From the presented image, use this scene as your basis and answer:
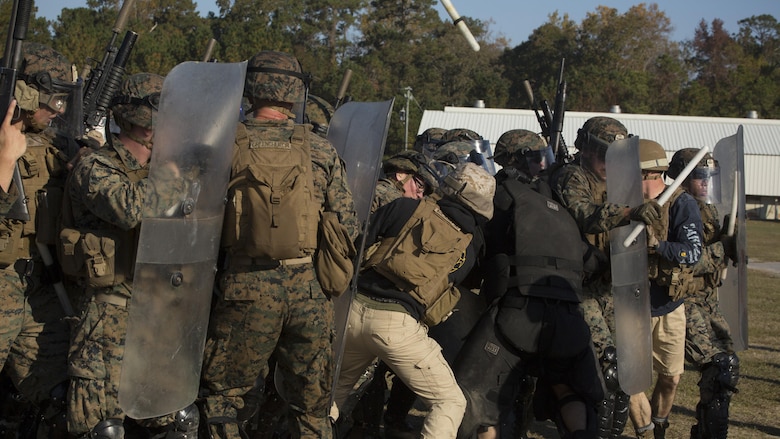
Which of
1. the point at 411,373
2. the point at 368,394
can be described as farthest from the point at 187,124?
the point at 368,394

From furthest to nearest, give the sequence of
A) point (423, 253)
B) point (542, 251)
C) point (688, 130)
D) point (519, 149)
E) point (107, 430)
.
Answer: point (688, 130)
point (519, 149)
point (542, 251)
point (423, 253)
point (107, 430)

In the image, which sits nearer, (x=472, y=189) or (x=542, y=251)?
(x=472, y=189)

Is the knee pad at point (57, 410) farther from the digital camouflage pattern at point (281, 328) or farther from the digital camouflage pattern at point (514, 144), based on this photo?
the digital camouflage pattern at point (514, 144)

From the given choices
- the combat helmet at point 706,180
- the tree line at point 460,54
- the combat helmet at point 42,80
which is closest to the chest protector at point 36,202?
the combat helmet at point 42,80

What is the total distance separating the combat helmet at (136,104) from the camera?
4.13m

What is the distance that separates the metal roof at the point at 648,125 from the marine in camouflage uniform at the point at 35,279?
1543 inches

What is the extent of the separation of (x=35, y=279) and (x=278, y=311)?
1204 mm

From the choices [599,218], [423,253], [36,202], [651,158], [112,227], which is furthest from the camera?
[651,158]

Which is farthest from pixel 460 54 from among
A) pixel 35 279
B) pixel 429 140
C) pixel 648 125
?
pixel 35 279

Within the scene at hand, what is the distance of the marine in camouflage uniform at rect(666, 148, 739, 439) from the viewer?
19.6 feet

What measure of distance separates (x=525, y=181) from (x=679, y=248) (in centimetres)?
107

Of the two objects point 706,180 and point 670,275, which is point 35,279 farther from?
point 706,180

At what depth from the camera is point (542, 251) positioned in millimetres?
4992

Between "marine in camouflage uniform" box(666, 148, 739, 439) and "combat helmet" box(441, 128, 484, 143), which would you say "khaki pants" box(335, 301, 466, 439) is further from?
"combat helmet" box(441, 128, 484, 143)
